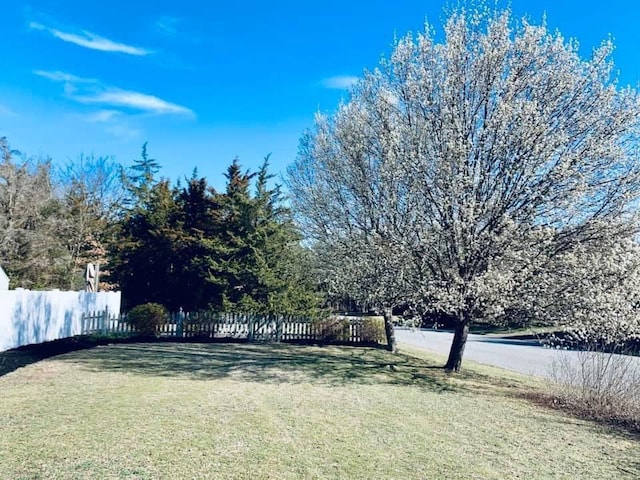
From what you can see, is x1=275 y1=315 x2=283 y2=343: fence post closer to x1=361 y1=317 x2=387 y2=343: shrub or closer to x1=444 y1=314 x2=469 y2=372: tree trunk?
x1=361 y1=317 x2=387 y2=343: shrub

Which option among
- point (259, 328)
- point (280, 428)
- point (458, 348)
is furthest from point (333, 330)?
point (280, 428)


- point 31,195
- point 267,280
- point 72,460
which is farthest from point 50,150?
point 72,460

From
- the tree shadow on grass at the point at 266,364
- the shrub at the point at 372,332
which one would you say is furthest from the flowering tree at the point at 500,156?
the shrub at the point at 372,332

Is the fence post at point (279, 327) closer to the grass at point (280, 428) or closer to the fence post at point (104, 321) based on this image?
the fence post at point (104, 321)

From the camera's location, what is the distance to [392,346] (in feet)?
52.9

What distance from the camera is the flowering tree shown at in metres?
9.71

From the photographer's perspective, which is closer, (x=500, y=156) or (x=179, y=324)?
(x=500, y=156)

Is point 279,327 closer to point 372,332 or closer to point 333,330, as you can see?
point 333,330

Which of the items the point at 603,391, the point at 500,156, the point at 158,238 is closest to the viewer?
the point at 603,391

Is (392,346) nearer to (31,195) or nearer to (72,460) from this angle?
(72,460)

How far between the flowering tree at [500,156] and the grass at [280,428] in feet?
8.90

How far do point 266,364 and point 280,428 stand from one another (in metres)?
6.08

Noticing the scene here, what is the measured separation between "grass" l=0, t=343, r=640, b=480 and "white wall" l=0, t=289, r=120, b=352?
1626 millimetres

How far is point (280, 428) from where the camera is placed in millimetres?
5848
